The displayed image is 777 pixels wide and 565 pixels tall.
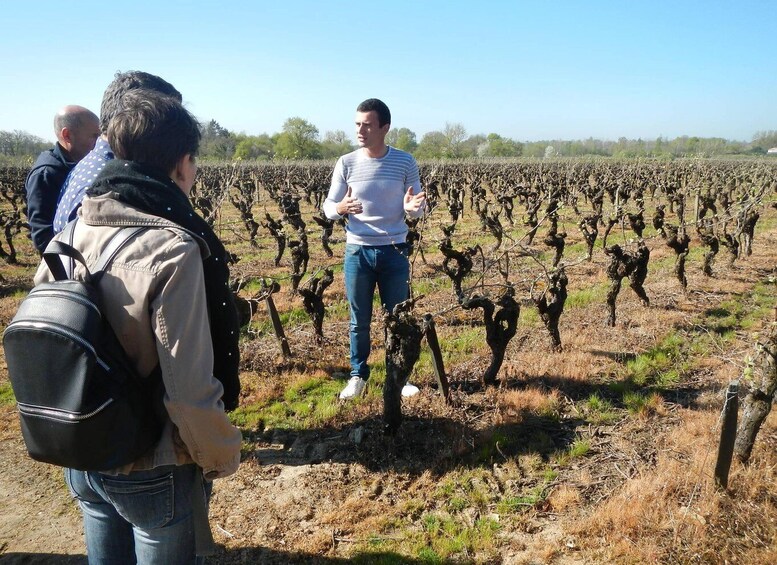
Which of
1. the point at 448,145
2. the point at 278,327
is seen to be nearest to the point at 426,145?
the point at 448,145

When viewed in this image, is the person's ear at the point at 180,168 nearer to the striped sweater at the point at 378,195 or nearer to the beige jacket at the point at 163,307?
the beige jacket at the point at 163,307

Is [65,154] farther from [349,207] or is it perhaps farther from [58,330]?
[58,330]

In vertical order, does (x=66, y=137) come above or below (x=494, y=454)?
above

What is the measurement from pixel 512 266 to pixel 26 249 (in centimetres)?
1240

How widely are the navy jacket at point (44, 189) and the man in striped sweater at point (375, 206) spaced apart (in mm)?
1837

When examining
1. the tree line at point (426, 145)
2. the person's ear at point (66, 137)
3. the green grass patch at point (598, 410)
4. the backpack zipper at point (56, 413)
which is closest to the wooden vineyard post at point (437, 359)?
the green grass patch at point (598, 410)

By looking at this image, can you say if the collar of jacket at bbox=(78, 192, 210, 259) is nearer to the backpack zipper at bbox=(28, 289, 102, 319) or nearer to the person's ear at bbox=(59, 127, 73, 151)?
the backpack zipper at bbox=(28, 289, 102, 319)

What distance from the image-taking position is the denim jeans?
1.46 metres

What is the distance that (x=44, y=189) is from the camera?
3.36 meters

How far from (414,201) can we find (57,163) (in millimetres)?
2490

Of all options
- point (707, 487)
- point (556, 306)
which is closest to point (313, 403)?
point (556, 306)

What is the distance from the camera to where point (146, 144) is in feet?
4.67

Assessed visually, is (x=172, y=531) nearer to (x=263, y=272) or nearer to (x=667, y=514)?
(x=667, y=514)

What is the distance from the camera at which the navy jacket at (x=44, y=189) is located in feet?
11.0
